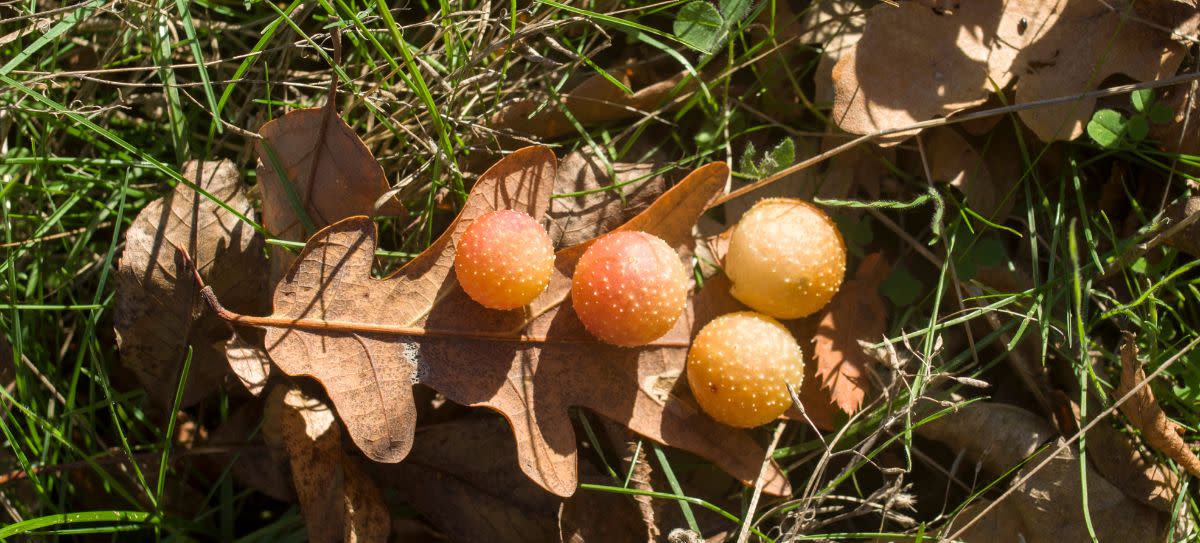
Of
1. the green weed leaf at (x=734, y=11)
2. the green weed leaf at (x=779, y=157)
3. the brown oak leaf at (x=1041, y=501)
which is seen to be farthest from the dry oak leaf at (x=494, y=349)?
the brown oak leaf at (x=1041, y=501)

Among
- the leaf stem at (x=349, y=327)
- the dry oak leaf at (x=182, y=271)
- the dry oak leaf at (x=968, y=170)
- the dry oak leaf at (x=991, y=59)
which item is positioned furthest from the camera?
the dry oak leaf at (x=968, y=170)

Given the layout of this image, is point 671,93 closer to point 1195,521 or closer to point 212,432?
point 212,432

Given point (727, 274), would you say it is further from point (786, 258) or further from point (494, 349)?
point (494, 349)

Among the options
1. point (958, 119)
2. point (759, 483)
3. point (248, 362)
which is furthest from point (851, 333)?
point (248, 362)

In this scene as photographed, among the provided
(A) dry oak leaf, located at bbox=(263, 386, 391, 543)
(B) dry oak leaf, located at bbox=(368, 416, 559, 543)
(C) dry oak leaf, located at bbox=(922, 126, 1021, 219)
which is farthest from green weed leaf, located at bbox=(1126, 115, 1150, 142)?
(A) dry oak leaf, located at bbox=(263, 386, 391, 543)

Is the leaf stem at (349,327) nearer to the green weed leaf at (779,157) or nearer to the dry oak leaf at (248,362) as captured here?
the dry oak leaf at (248,362)
